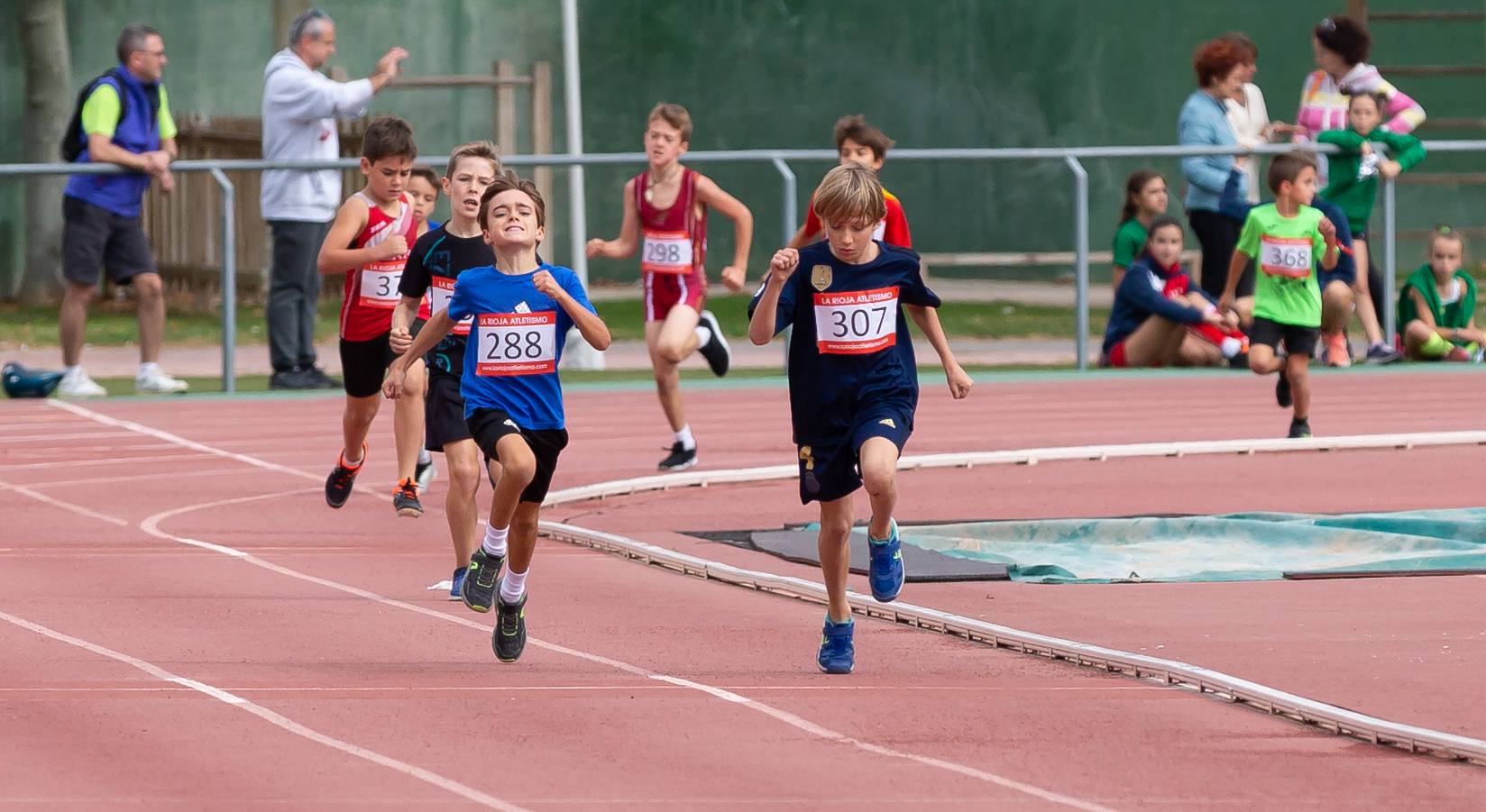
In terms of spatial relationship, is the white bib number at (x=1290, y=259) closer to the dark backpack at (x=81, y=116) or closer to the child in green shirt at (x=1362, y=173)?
the child in green shirt at (x=1362, y=173)

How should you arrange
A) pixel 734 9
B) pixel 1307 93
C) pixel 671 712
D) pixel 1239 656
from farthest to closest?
pixel 734 9, pixel 1307 93, pixel 1239 656, pixel 671 712

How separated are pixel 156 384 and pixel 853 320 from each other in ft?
31.3

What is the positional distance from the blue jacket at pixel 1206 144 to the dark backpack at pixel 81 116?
7082 millimetres

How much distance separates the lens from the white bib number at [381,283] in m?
10.7

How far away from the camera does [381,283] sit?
1075 cm

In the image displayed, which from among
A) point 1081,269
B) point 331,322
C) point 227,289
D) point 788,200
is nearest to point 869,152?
point 788,200

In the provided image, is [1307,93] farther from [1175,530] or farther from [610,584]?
[610,584]

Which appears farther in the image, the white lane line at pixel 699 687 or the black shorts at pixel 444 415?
the black shorts at pixel 444 415

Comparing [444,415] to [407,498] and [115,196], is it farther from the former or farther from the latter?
[115,196]

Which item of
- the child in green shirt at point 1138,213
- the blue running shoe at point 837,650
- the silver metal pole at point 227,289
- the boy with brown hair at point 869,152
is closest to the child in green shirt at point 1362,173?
the child in green shirt at point 1138,213

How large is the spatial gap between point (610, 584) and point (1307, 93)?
10.4 meters

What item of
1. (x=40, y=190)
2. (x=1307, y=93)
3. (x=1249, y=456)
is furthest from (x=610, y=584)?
(x=40, y=190)

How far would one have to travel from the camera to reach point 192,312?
72.1ft

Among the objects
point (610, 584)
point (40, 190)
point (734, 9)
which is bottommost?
point (610, 584)
